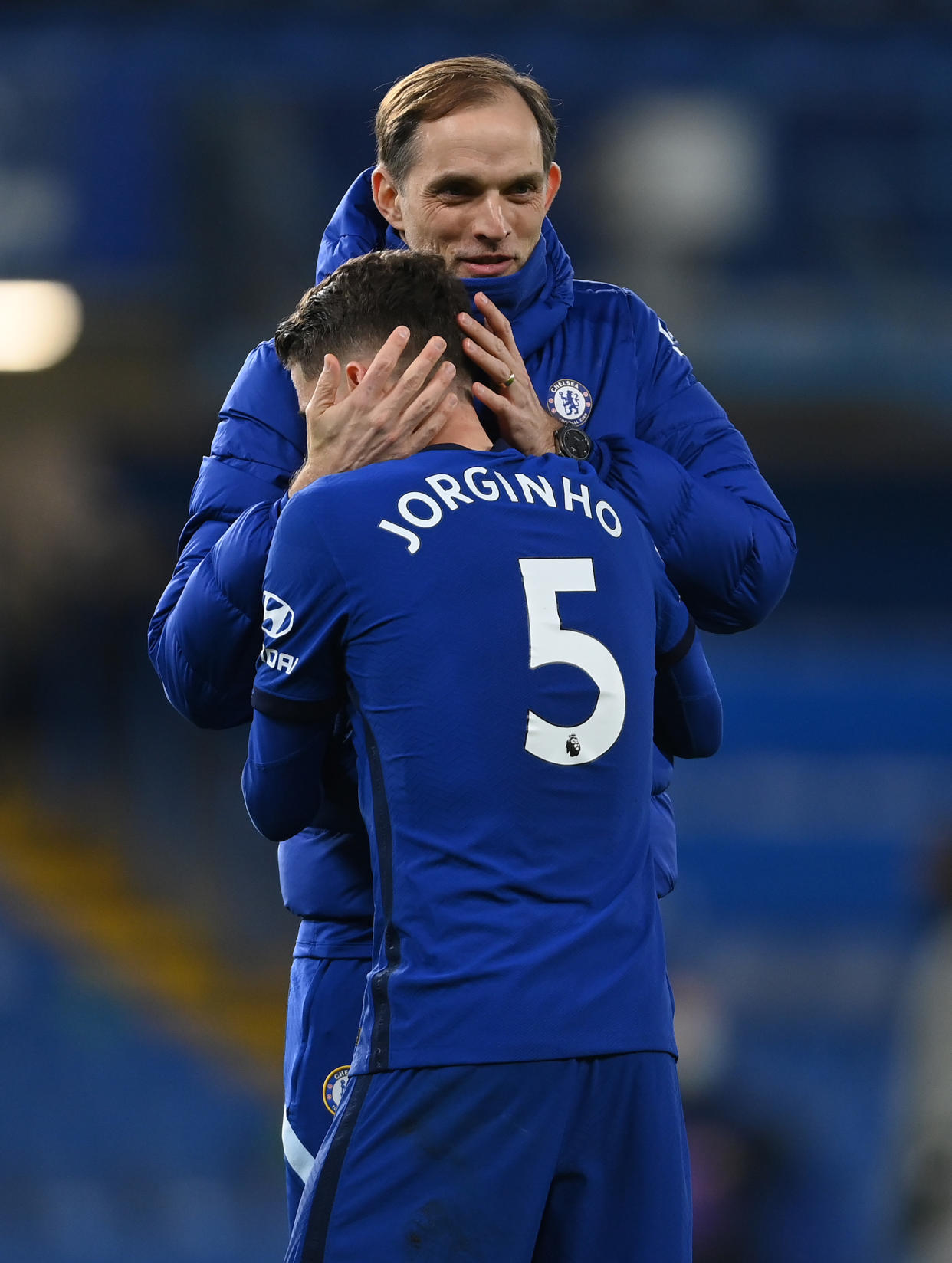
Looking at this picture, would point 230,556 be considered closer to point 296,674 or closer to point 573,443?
point 296,674

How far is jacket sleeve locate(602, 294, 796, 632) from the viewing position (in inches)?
83.5

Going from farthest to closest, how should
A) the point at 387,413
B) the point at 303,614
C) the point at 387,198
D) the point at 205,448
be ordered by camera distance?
the point at 205,448, the point at 387,198, the point at 387,413, the point at 303,614

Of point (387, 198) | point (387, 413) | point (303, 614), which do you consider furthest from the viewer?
point (387, 198)

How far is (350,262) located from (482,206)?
27 cm

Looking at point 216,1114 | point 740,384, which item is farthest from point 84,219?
point 216,1114

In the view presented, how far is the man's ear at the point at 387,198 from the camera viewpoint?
2.31 metres

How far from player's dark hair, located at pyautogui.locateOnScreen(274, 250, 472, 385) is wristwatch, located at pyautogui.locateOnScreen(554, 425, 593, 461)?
152 millimetres

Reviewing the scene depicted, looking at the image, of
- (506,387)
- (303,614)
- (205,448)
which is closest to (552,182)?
(506,387)

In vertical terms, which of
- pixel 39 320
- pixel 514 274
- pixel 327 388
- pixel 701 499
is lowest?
pixel 701 499

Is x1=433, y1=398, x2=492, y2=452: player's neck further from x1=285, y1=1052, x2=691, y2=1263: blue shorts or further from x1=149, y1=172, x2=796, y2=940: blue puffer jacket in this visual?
Answer: x1=285, y1=1052, x2=691, y2=1263: blue shorts

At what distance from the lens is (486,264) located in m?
2.24

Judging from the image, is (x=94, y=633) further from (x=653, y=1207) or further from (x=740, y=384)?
(x=653, y=1207)

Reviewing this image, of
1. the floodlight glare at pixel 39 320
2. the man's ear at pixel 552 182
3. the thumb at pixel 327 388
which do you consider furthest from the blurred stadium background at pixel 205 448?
the thumb at pixel 327 388

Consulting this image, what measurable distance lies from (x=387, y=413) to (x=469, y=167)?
478mm
